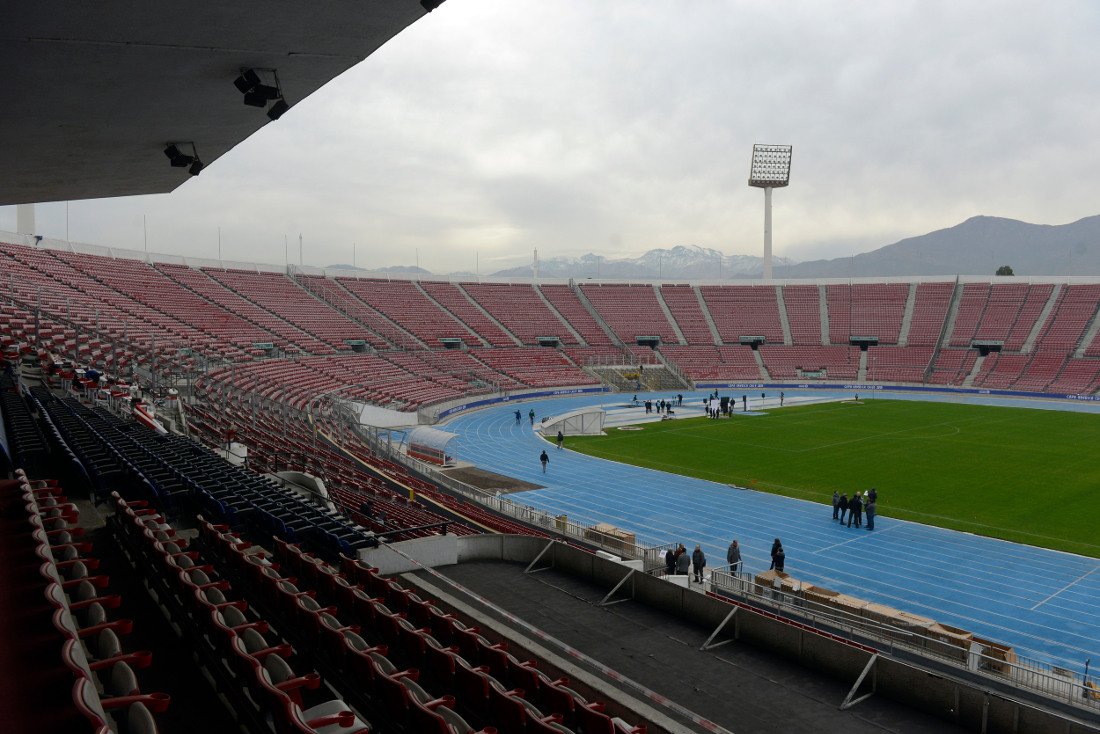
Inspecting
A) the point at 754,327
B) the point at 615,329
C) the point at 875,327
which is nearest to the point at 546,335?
the point at 615,329

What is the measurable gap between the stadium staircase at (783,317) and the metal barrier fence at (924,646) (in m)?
59.1

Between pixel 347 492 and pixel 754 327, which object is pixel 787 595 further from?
pixel 754 327

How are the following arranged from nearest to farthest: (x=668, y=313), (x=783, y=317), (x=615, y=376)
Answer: (x=615, y=376) → (x=783, y=317) → (x=668, y=313)

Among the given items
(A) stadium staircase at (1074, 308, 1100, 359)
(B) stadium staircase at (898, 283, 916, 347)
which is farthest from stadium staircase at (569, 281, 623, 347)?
(A) stadium staircase at (1074, 308, 1100, 359)

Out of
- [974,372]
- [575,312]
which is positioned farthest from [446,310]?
[974,372]

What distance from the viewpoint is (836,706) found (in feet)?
23.3

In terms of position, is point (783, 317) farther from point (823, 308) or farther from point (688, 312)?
point (688, 312)

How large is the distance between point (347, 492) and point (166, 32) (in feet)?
46.6

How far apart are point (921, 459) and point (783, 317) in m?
43.4

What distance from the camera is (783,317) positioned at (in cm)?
7219

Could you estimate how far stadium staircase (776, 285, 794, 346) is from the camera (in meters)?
69.8

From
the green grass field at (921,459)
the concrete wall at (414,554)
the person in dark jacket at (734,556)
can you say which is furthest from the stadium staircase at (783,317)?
the concrete wall at (414,554)

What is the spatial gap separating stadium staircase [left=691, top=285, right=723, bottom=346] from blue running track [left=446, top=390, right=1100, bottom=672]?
43.1 metres

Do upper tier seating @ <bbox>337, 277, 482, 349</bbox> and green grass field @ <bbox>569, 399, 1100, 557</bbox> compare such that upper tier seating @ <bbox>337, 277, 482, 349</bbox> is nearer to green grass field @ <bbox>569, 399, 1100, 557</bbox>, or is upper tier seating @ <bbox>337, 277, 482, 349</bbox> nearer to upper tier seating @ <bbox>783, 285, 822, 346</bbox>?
green grass field @ <bbox>569, 399, 1100, 557</bbox>
